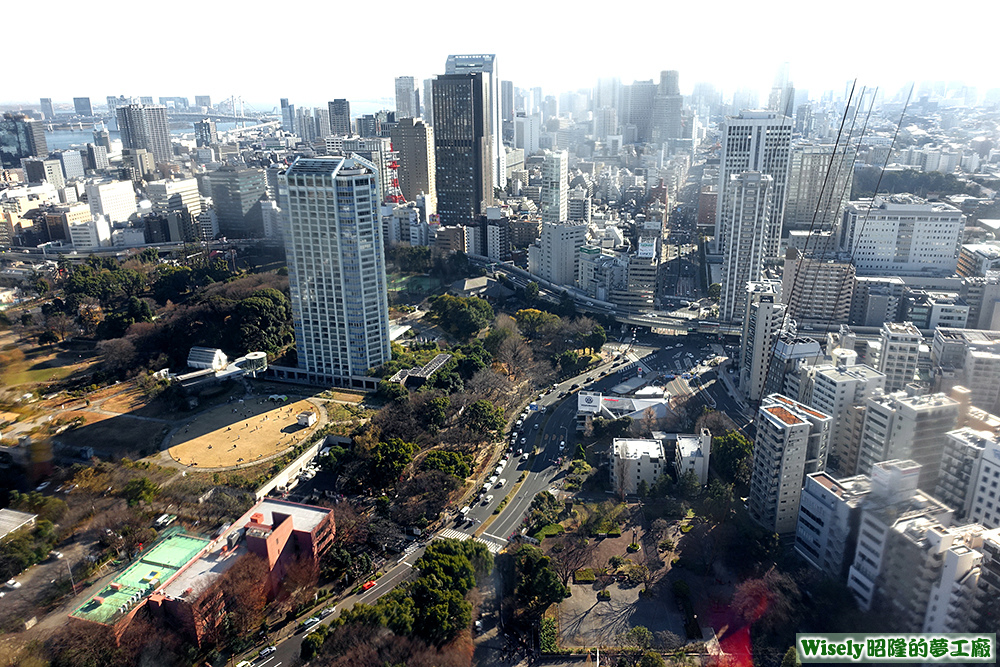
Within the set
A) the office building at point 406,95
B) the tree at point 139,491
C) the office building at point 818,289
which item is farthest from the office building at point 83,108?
the office building at point 818,289

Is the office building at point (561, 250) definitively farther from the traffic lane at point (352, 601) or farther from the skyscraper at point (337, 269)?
the traffic lane at point (352, 601)

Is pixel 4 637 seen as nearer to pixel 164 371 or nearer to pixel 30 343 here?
pixel 164 371

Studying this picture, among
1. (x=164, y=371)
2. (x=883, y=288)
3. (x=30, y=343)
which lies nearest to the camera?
(x=164, y=371)

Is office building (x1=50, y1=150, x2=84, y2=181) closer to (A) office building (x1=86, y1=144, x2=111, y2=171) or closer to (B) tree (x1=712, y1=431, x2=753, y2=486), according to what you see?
(A) office building (x1=86, y1=144, x2=111, y2=171)

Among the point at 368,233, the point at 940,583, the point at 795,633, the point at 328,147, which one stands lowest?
the point at 795,633

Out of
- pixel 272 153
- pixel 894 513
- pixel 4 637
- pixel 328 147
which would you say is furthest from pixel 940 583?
pixel 272 153

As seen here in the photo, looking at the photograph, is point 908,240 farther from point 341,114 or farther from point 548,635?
point 341,114
